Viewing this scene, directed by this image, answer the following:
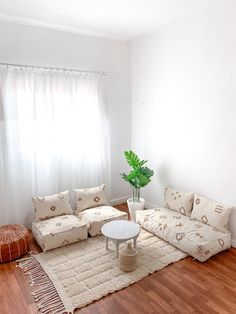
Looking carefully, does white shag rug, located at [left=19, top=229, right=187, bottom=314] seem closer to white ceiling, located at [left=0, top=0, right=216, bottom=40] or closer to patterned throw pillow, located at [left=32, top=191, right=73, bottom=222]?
patterned throw pillow, located at [left=32, top=191, right=73, bottom=222]

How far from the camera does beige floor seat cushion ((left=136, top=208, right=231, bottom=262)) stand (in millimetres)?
2650

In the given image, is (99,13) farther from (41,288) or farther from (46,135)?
(41,288)

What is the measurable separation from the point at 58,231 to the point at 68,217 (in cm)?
31

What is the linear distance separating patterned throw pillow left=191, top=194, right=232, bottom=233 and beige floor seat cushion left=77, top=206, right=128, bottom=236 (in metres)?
0.93

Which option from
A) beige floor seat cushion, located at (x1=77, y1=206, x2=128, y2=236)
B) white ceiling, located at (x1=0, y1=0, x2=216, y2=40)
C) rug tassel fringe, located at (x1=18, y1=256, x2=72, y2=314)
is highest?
white ceiling, located at (x1=0, y1=0, x2=216, y2=40)

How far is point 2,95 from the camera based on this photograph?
3084 millimetres

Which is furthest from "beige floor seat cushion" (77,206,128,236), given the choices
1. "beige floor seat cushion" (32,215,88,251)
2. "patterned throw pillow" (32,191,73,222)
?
"patterned throw pillow" (32,191,73,222)

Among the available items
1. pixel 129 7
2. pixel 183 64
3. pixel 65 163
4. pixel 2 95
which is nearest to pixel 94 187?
pixel 65 163

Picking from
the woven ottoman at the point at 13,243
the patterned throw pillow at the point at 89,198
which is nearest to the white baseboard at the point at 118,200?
the patterned throw pillow at the point at 89,198

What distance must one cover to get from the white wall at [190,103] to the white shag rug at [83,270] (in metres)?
0.96

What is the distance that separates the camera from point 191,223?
119 inches

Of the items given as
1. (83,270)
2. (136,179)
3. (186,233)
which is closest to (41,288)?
(83,270)

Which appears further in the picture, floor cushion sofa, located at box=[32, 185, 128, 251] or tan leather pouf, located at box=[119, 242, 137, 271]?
floor cushion sofa, located at box=[32, 185, 128, 251]

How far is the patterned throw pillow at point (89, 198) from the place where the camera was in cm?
352
